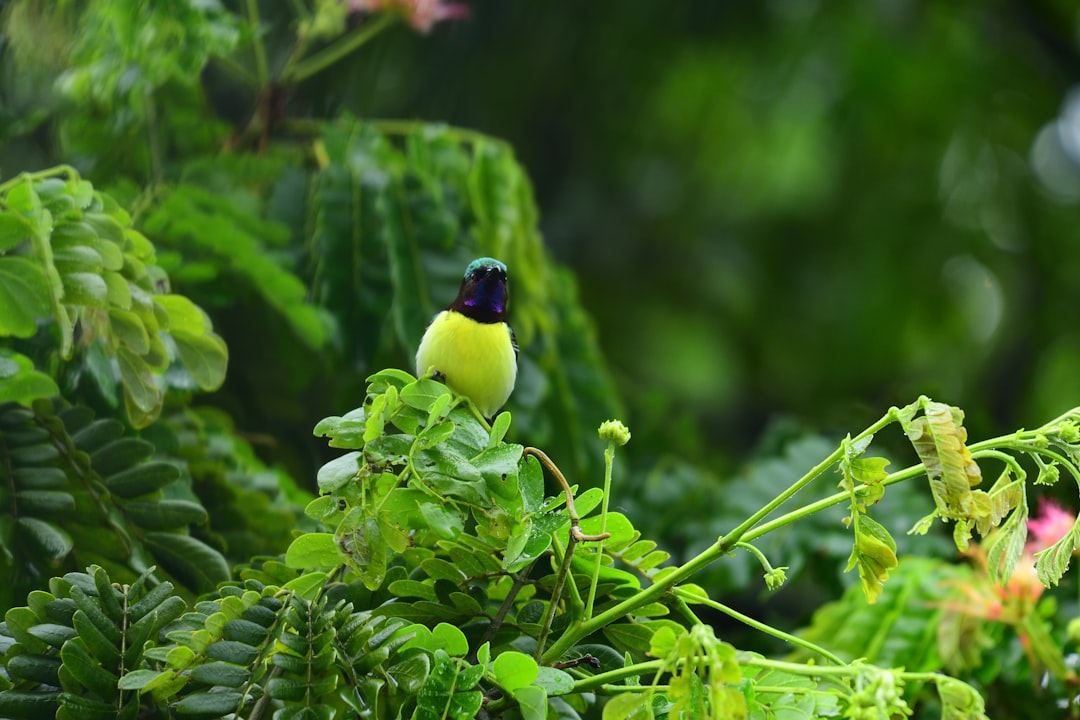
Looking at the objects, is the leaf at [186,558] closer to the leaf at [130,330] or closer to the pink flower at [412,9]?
the leaf at [130,330]

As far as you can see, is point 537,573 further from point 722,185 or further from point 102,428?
point 722,185

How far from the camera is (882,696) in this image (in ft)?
3.94

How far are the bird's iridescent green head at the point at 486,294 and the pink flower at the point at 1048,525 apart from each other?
3.83 feet

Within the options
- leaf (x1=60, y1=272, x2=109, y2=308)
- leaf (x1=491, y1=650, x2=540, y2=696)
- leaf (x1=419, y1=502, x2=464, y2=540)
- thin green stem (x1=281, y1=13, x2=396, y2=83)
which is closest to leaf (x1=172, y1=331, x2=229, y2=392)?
leaf (x1=60, y1=272, x2=109, y2=308)

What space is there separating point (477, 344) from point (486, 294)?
0.57 ft

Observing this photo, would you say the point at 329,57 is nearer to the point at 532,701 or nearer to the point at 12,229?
the point at 12,229

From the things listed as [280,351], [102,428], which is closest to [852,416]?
[280,351]

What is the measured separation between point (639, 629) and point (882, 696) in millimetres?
433

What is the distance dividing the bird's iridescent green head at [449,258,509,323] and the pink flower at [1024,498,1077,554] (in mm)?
1168

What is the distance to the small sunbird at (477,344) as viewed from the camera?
2.29 meters

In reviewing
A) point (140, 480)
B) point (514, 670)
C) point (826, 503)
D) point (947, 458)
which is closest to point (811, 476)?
point (826, 503)

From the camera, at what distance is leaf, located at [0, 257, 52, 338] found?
1816mm

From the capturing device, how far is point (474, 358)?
7.50 feet

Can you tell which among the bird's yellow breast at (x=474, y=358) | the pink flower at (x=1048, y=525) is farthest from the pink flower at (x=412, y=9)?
the pink flower at (x=1048, y=525)
